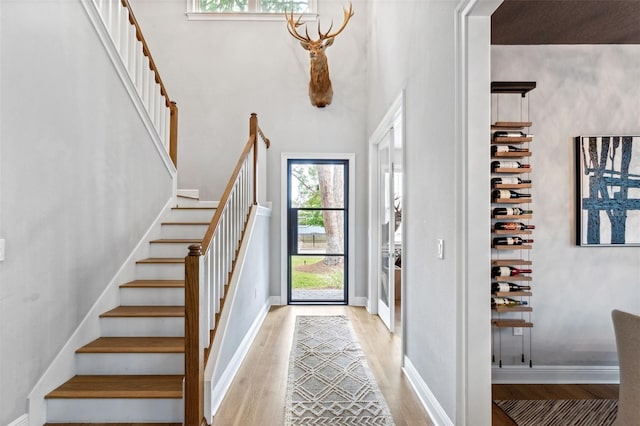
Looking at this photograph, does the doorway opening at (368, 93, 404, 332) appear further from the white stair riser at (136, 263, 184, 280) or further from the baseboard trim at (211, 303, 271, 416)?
the white stair riser at (136, 263, 184, 280)

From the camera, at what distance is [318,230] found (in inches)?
217

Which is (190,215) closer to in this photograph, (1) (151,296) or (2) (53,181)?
(1) (151,296)

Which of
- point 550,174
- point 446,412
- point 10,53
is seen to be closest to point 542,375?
point 446,412

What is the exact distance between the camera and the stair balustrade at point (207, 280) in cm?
211

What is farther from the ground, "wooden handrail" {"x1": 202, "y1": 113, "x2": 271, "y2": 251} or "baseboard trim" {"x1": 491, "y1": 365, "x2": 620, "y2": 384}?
"wooden handrail" {"x1": 202, "y1": 113, "x2": 271, "y2": 251}

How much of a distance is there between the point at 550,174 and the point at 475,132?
4.73ft

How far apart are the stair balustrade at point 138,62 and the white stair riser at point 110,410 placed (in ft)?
8.20

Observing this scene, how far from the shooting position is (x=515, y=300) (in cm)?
278

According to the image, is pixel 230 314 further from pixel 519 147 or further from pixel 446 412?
pixel 519 147

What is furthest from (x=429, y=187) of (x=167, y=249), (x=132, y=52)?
(x=132, y=52)

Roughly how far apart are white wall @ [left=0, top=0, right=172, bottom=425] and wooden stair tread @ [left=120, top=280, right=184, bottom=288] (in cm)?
18

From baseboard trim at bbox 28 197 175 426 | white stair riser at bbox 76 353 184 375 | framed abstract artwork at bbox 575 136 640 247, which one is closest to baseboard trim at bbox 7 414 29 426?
baseboard trim at bbox 28 197 175 426

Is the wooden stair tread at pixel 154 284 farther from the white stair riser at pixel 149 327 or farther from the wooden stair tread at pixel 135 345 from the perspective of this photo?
the wooden stair tread at pixel 135 345

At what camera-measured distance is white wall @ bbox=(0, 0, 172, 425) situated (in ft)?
6.50
